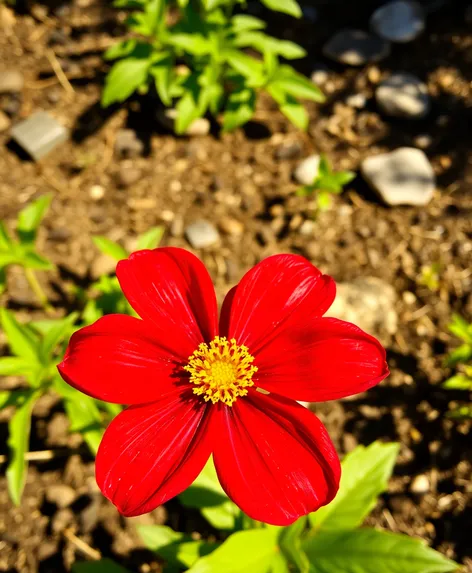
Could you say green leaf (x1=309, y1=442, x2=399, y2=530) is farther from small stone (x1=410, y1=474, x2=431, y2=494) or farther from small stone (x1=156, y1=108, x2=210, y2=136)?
small stone (x1=156, y1=108, x2=210, y2=136)

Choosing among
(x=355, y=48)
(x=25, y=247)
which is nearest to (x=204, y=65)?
(x=355, y=48)

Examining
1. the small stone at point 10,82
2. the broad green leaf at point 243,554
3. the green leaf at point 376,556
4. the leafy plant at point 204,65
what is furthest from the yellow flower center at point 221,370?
the small stone at point 10,82

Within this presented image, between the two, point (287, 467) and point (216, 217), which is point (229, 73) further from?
point (287, 467)

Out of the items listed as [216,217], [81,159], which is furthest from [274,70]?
[81,159]

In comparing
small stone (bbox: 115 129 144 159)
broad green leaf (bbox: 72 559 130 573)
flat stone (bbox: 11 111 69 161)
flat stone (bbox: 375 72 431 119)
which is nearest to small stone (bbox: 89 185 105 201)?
small stone (bbox: 115 129 144 159)

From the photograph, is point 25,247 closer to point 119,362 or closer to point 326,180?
point 119,362

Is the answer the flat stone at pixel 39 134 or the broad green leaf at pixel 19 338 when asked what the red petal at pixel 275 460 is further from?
the flat stone at pixel 39 134

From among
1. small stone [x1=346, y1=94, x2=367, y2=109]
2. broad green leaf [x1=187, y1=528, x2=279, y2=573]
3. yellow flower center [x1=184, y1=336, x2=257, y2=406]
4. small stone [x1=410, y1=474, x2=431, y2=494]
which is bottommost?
small stone [x1=410, y1=474, x2=431, y2=494]
